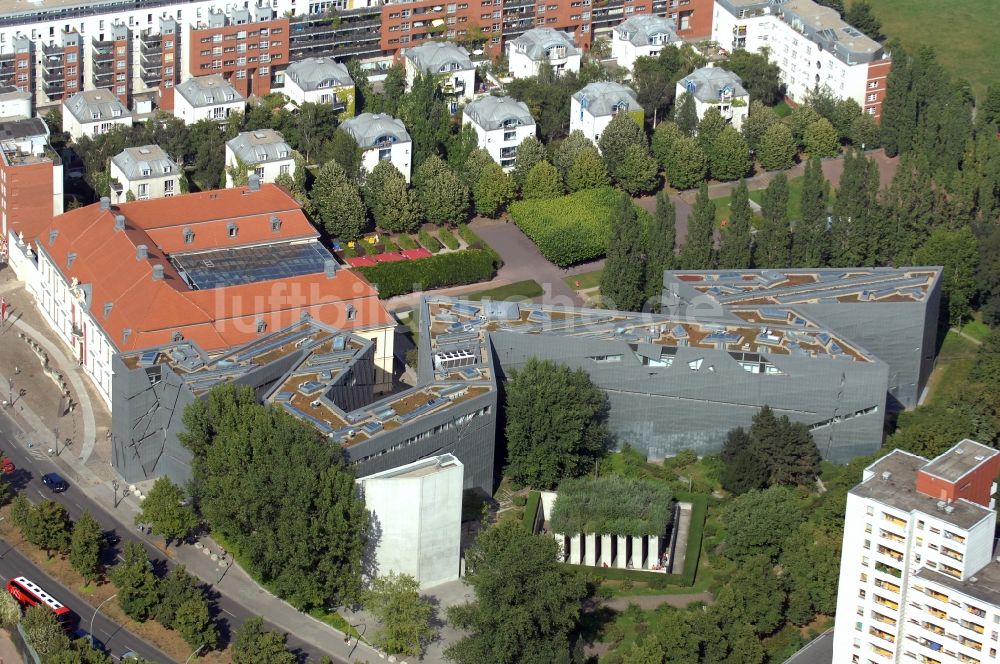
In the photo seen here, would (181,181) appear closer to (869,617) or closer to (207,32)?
(207,32)

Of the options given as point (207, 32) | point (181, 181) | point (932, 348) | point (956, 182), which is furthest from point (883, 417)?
point (207, 32)

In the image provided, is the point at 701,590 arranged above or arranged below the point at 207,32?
below

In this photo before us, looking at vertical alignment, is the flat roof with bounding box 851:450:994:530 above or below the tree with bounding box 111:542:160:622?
above

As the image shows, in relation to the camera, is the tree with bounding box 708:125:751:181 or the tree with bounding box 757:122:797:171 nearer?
the tree with bounding box 708:125:751:181

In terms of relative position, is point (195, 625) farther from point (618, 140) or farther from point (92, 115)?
point (618, 140)

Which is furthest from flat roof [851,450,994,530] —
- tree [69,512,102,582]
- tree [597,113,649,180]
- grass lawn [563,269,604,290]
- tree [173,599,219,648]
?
tree [597,113,649,180]

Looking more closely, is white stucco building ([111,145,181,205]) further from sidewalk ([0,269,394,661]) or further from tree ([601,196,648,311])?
tree ([601,196,648,311])
